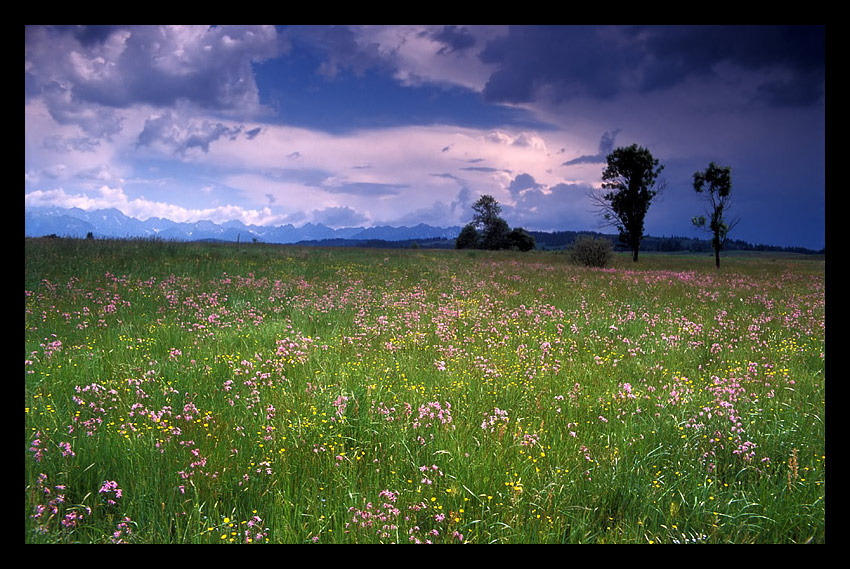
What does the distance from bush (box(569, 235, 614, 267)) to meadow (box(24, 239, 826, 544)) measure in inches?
788

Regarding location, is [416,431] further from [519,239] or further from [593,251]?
[519,239]

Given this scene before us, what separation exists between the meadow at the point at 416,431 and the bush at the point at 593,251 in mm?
20027

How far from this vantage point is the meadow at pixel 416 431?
299 centimetres

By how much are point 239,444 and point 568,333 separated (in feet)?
22.3

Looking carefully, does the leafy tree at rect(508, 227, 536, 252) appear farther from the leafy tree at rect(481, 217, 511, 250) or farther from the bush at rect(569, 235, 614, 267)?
the bush at rect(569, 235, 614, 267)

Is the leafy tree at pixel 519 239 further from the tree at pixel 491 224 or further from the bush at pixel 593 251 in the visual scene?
the bush at pixel 593 251

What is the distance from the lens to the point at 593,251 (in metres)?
29.1

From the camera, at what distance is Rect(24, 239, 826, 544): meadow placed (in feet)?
9.81

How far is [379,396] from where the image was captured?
16.4ft

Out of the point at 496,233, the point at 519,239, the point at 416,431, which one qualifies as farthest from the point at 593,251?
the point at 519,239

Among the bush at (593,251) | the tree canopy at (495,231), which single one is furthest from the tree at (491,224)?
the bush at (593,251)
